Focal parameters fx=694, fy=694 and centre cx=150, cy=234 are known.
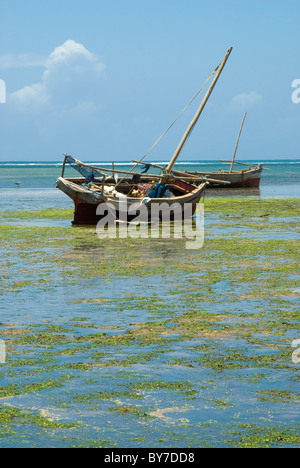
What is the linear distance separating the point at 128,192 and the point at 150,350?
19249 mm

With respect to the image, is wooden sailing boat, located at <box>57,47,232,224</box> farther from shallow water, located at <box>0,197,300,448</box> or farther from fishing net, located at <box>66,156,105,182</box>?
shallow water, located at <box>0,197,300,448</box>

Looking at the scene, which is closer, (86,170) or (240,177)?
(86,170)

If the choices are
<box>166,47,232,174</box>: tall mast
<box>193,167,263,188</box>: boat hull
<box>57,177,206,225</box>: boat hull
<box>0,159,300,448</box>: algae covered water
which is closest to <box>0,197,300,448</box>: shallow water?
<box>0,159,300,448</box>: algae covered water

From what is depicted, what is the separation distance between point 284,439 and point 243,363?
6.49 ft

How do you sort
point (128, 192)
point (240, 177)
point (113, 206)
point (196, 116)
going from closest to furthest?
point (113, 206) → point (128, 192) → point (196, 116) → point (240, 177)

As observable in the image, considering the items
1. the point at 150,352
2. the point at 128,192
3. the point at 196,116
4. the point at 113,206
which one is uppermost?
the point at 196,116

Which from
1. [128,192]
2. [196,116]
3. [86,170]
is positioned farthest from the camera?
[196,116]

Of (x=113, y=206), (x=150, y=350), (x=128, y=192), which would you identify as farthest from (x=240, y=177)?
(x=150, y=350)

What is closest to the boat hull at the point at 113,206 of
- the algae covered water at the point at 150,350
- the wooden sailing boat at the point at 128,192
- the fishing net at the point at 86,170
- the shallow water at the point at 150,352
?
the wooden sailing boat at the point at 128,192

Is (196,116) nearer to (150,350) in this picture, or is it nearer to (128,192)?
(128,192)

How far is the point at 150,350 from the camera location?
27.7 feet

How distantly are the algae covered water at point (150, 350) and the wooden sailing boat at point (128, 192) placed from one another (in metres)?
7.66
